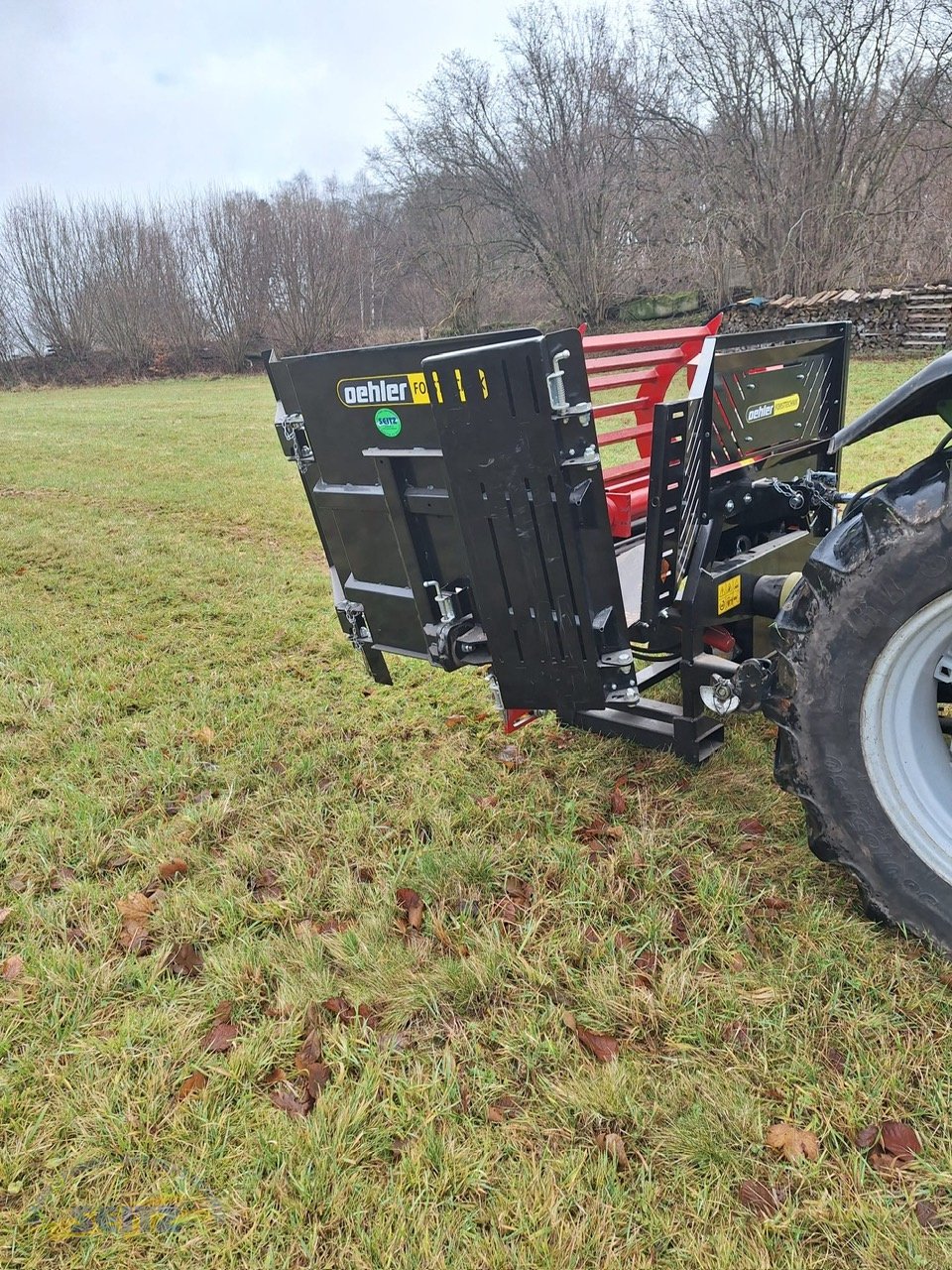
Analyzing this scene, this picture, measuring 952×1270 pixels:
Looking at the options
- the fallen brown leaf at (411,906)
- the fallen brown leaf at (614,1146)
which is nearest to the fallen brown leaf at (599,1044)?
the fallen brown leaf at (614,1146)

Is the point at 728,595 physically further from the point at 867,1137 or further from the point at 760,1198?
the point at 760,1198

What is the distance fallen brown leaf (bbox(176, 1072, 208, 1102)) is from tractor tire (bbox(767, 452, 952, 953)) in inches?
59.3

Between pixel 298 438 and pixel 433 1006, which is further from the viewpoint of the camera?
pixel 298 438

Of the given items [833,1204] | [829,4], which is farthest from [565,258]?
[833,1204]

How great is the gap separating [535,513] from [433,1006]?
4.07 feet

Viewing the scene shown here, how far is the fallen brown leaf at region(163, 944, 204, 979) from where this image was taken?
2168 millimetres

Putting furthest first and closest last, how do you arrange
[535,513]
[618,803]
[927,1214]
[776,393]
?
1. [776,393]
2. [618,803]
3. [535,513]
4. [927,1214]

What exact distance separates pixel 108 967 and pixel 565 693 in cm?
144

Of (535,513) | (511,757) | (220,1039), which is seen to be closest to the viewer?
(220,1039)

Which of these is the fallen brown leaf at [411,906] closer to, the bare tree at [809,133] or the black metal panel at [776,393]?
the black metal panel at [776,393]

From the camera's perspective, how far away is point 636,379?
293cm

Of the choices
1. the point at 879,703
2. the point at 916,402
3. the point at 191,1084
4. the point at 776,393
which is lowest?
the point at 191,1084

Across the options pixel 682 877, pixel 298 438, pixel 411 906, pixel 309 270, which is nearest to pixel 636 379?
pixel 298 438

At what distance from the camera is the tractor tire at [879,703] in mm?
1678
